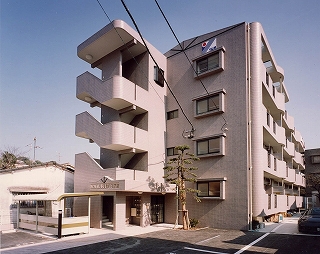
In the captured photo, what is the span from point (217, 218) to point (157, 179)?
461cm

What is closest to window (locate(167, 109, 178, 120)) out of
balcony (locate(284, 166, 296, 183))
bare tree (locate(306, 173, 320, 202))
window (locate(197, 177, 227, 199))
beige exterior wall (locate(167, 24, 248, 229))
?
beige exterior wall (locate(167, 24, 248, 229))

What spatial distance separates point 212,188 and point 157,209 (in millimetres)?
4457

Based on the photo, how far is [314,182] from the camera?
108ft

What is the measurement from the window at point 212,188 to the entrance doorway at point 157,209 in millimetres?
3228

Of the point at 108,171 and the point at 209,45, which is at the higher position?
the point at 209,45

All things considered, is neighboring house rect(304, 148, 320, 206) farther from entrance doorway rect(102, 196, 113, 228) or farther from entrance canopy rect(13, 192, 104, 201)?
entrance canopy rect(13, 192, 104, 201)

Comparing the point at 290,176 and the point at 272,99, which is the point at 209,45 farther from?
the point at 290,176

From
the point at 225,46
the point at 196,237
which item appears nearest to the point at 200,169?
the point at 196,237

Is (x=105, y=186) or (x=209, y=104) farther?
(x=209, y=104)

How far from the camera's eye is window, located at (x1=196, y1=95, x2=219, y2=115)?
709 inches

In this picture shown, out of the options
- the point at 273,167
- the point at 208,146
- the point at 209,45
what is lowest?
the point at 273,167

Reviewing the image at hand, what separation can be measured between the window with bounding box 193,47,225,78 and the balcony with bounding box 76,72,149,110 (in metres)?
4.24

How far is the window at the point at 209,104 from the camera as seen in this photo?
1742 centimetres

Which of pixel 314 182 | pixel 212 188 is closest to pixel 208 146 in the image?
Answer: pixel 212 188
